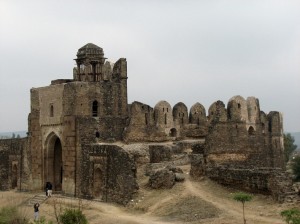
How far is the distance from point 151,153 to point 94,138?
9.74 feet

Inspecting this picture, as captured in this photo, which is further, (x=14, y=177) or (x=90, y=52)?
(x=14, y=177)

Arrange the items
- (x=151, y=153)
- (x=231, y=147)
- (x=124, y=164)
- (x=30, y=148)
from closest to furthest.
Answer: (x=124, y=164)
(x=151, y=153)
(x=231, y=147)
(x=30, y=148)

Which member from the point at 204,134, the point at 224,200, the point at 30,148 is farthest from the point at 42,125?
the point at 224,200

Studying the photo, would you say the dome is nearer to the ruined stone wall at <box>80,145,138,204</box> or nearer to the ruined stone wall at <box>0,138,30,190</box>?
the ruined stone wall at <box>80,145,138,204</box>

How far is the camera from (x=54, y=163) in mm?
28453

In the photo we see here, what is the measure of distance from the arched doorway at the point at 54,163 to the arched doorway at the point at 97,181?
462cm

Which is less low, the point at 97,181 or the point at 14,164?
the point at 14,164

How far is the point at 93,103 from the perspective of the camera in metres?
26.1

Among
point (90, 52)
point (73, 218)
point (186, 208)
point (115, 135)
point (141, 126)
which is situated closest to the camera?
point (73, 218)

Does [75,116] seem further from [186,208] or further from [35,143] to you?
[186,208]

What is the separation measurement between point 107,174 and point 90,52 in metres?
7.68

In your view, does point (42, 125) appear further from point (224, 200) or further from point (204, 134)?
point (224, 200)

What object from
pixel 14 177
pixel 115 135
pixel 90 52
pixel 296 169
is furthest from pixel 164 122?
pixel 296 169

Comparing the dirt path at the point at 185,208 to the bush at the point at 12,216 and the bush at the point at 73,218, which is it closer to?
the bush at the point at 12,216
